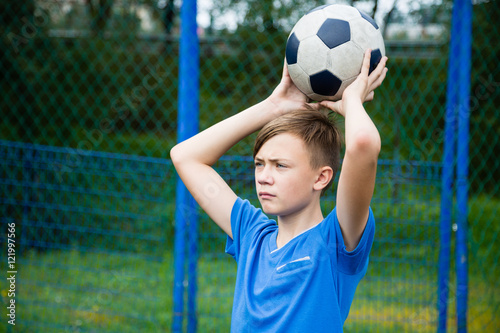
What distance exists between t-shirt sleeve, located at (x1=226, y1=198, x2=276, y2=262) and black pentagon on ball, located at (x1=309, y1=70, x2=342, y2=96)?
0.42 meters

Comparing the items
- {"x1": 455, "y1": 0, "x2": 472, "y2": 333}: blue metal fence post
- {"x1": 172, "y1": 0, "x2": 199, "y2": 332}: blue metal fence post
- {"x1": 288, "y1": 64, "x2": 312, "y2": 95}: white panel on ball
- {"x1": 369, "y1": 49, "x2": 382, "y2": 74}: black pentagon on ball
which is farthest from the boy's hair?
{"x1": 455, "y1": 0, "x2": 472, "y2": 333}: blue metal fence post

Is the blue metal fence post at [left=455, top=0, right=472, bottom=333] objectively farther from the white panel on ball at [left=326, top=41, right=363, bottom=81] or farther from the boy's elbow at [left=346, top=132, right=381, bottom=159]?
the boy's elbow at [left=346, top=132, right=381, bottom=159]

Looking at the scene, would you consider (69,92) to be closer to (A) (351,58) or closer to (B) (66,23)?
(B) (66,23)

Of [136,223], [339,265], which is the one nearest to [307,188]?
[339,265]

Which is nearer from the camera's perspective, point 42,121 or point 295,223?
point 295,223

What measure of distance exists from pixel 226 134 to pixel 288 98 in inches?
9.5

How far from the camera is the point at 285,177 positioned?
4.66 feet

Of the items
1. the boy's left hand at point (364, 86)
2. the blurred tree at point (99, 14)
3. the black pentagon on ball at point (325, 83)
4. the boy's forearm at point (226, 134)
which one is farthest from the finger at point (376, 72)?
the blurred tree at point (99, 14)

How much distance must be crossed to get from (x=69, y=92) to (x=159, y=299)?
3383 millimetres

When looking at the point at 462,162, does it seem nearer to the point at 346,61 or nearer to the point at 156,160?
the point at 346,61

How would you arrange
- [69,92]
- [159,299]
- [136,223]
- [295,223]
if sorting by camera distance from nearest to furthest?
1. [295,223]
2. [159,299]
3. [136,223]
4. [69,92]

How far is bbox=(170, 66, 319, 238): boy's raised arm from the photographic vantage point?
5.36 ft

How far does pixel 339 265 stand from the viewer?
138cm

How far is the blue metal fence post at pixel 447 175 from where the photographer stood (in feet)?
9.94
